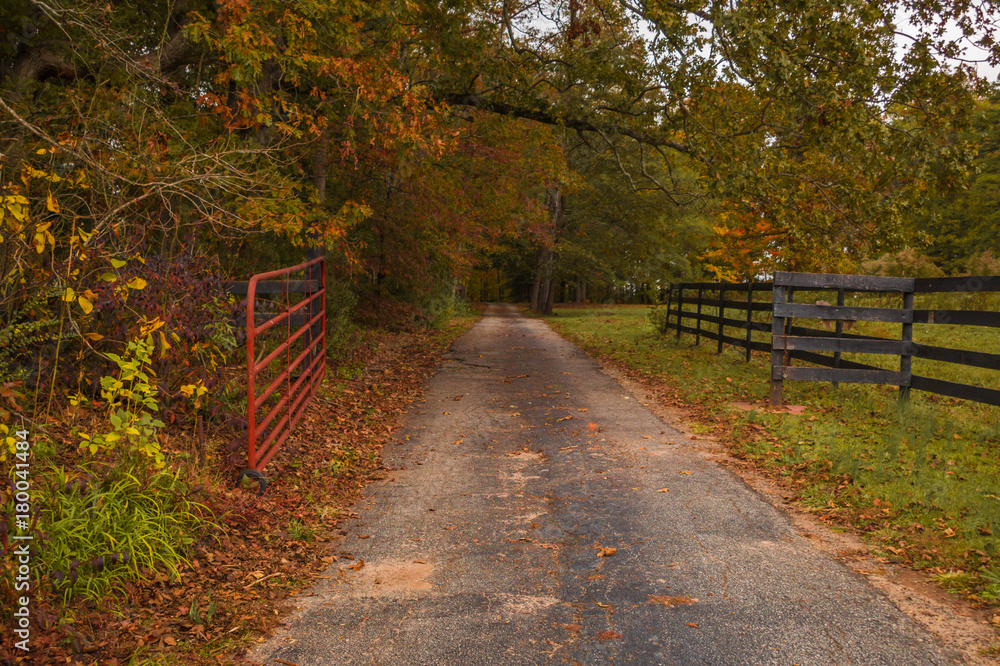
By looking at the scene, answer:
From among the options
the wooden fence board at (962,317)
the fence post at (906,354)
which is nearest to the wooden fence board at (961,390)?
the fence post at (906,354)

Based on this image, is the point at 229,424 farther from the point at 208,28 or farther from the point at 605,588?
the point at 208,28

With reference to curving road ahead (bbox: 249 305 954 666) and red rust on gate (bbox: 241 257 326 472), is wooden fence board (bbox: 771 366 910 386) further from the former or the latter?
red rust on gate (bbox: 241 257 326 472)

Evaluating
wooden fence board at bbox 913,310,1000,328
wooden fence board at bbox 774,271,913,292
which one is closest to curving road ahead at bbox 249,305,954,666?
wooden fence board at bbox 774,271,913,292

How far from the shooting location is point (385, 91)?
7.91 meters

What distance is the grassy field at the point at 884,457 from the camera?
421 centimetres

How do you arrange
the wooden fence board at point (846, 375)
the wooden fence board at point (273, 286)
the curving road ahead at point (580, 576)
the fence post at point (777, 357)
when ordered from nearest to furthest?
the curving road ahead at point (580, 576) < the wooden fence board at point (273, 286) < the wooden fence board at point (846, 375) < the fence post at point (777, 357)

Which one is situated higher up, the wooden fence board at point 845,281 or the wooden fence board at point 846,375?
the wooden fence board at point 845,281

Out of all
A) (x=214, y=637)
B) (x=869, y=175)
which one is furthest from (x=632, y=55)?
(x=214, y=637)

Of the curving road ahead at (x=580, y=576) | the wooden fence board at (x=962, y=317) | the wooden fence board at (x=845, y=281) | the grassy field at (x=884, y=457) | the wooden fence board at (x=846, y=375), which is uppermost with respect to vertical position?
the wooden fence board at (x=845, y=281)

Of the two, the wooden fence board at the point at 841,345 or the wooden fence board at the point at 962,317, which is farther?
the wooden fence board at the point at 841,345

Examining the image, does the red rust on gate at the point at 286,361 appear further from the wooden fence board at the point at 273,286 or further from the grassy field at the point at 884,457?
the grassy field at the point at 884,457

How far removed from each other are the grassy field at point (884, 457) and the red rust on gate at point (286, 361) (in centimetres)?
438

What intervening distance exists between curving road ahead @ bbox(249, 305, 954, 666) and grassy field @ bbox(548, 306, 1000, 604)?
60cm

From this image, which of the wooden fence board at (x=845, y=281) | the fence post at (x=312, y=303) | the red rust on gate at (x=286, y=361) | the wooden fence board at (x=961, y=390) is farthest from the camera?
the wooden fence board at (x=845, y=281)
